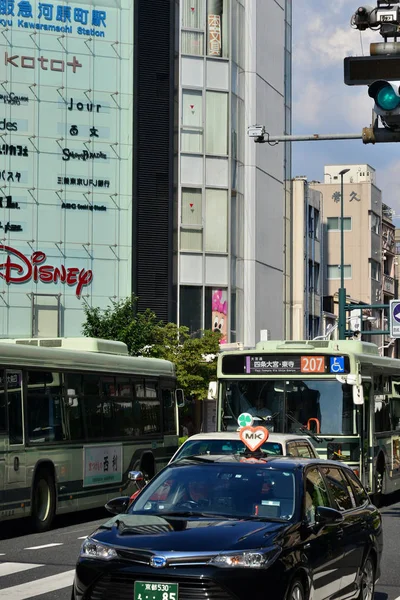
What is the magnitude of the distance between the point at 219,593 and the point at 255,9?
52.7 metres

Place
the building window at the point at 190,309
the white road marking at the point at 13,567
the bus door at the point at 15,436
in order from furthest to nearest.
A: 1. the building window at the point at 190,309
2. the bus door at the point at 15,436
3. the white road marking at the point at 13,567

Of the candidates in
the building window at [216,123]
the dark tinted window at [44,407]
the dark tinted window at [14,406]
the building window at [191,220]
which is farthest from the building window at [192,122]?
the dark tinted window at [14,406]

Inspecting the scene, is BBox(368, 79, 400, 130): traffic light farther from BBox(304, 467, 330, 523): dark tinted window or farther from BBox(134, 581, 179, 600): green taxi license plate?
BBox(134, 581, 179, 600): green taxi license plate

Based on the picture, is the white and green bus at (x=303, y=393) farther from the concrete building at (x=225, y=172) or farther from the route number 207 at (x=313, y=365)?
the concrete building at (x=225, y=172)

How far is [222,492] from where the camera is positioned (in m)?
9.88

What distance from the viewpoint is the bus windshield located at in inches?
882

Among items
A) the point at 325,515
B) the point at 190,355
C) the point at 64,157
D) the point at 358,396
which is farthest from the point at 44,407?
the point at 64,157

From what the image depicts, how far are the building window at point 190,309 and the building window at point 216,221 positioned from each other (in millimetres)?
2103

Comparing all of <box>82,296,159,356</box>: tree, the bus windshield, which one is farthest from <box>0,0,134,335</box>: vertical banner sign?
the bus windshield

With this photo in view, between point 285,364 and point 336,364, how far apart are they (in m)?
0.92

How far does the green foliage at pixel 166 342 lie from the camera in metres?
46.4

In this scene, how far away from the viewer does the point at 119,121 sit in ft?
173

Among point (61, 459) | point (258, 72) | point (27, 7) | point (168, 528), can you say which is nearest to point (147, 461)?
point (61, 459)

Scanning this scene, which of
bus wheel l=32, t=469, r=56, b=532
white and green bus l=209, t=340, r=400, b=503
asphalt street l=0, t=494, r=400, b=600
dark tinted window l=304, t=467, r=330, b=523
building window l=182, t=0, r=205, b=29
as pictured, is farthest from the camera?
building window l=182, t=0, r=205, b=29
